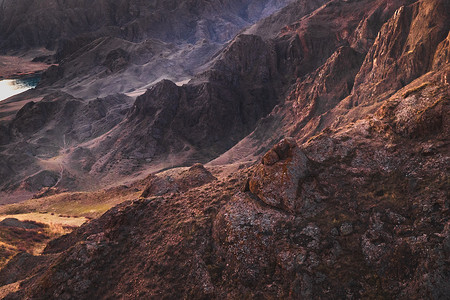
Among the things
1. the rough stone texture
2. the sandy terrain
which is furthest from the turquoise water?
the rough stone texture

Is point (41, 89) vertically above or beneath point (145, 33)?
beneath

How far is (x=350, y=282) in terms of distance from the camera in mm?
8484

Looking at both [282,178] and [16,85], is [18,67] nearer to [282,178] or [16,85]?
[16,85]

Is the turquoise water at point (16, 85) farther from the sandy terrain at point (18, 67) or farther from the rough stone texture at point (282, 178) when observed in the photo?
the rough stone texture at point (282, 178)

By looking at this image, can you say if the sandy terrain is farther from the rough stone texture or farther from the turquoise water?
the rough stone texture

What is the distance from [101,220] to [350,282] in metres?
17.3

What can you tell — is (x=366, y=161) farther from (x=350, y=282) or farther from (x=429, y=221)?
(x=350, y=282)

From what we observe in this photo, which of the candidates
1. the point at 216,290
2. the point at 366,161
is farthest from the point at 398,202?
the point at 216,290

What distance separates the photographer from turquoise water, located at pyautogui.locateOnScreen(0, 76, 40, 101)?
462 ft

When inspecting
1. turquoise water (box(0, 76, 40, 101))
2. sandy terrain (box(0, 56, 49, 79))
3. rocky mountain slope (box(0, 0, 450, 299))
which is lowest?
rocky mountain slope (box(0, 0, 450, 299))

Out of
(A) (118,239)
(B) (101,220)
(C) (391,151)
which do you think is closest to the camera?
(C) (391,151)

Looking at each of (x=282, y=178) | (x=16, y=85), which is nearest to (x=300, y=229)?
(x=282, y=178)

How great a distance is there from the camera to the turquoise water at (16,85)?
462 ft

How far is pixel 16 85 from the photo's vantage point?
155875 mm
